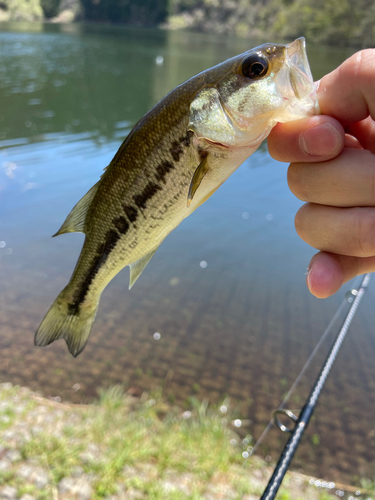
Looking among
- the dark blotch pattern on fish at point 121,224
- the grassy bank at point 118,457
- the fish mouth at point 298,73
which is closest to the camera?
the fish mouth at point 298,73

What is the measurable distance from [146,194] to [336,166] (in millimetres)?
870

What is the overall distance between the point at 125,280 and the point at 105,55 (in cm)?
4323

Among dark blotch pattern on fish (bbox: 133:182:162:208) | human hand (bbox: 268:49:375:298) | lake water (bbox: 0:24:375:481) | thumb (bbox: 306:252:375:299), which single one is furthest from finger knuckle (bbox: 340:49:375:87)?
lake water (bbox: 0:24:375:481)

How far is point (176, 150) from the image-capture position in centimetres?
155

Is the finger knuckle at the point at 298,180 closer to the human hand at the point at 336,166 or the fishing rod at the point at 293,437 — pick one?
the human hand at the point at 336,166

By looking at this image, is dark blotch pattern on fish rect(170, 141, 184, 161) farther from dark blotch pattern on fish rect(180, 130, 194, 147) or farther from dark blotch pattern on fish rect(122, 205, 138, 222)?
dark blotch pattern on fish rect(122, 205, 138, 222)

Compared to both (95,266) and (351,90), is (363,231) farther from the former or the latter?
(95,266)

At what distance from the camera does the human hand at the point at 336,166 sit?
4.87ft

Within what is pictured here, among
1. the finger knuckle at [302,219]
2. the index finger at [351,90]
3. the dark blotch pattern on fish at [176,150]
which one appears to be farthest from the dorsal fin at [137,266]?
the index finger at [351,90]

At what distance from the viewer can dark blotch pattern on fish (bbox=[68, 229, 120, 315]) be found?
1790 millimetres

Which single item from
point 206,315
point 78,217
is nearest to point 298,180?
point 78,217

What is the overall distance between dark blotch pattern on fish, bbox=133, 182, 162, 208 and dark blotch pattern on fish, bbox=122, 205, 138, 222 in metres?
0.04

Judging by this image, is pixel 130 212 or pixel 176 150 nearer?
pixel 176 150

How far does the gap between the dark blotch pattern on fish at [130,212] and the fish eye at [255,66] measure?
765 millimetres
